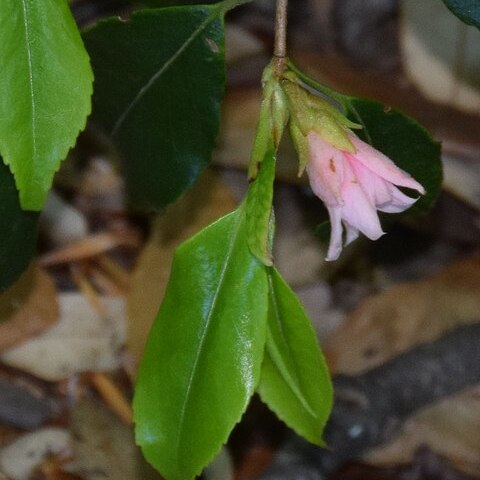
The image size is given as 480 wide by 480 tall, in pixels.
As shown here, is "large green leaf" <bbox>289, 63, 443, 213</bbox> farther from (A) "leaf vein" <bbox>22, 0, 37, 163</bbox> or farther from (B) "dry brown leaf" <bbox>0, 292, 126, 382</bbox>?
(B) "dry brown leaf" <bbox>0, 292, 126, 382</bbox>

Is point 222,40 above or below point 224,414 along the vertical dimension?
→ above

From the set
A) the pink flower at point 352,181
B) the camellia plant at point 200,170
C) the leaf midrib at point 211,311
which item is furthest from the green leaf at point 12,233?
the pink flower at point 352,181

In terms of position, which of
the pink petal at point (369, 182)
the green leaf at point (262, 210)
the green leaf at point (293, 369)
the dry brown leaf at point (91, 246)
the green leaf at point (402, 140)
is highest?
the pink petal at point (369, 182)

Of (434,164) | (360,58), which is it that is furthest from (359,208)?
(360,58)

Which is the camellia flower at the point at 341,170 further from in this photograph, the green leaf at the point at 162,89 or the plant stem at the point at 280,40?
the green leaf at the point at 162,89

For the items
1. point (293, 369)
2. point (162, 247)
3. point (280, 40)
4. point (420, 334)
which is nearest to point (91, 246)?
point (162, 247)

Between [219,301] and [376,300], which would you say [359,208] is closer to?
[219,301]

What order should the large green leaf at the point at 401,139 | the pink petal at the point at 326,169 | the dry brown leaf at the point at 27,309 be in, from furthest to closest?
the dry brown leaf at the point at 27,309 < the large green leaf at the point at 401,139 < the pink petal at the point at 326,169

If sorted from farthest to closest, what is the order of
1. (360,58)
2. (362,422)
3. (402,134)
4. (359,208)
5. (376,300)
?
(360,58) → (376,300) → (362,422) → (402,134) → (359,208)
